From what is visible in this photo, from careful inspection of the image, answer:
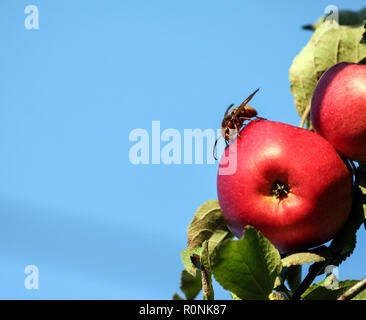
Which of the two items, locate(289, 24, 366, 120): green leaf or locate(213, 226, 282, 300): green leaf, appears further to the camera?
locate(289, 24, 366, 120): green leaf

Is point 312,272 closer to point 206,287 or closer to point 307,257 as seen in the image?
point 307,257

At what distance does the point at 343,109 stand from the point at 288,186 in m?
0.16

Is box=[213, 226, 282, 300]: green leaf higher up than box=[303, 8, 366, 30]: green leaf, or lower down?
lower down

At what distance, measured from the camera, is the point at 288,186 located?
1.12m

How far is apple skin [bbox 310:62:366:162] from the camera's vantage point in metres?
1.09

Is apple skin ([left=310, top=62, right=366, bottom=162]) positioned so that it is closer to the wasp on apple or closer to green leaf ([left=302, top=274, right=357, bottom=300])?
the wasp on apple

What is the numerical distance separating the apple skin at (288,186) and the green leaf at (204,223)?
5 centimetres

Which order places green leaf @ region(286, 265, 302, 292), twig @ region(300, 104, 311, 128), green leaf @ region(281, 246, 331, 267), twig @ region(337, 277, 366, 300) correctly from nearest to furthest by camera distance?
twig @ region(337, 277, 366, 300), green leaf @ region(281, 246, 331, 267), green leaf @ region(286, 265, 302, 292), twig @ region(300, 104, 311, 128)

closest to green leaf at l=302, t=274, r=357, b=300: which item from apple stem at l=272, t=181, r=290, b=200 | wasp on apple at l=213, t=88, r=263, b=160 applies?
apple stem at l=272, t=181, r=290, b=200

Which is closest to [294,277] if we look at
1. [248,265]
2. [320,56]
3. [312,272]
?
[312,272]

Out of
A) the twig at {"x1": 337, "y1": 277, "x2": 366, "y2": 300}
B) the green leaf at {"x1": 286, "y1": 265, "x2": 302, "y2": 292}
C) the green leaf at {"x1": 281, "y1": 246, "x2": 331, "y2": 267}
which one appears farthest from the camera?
the green leaf at {"x1": 286, "y1": 265, "x2": 302, "y2": 292}

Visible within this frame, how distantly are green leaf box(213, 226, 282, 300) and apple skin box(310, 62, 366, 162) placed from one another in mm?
259

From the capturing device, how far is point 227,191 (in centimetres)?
112
